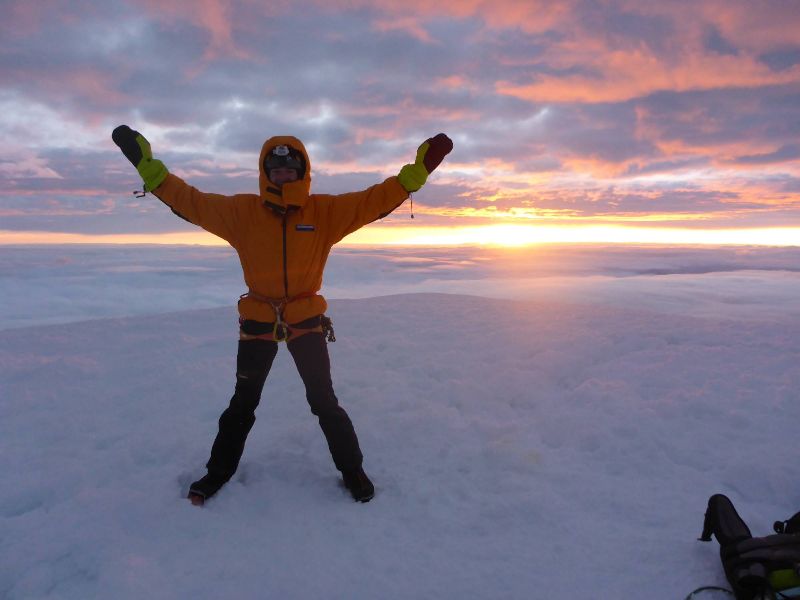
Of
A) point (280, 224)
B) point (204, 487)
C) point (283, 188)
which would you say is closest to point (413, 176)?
point (283, 188)

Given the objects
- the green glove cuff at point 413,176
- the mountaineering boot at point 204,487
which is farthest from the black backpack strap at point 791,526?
the mountaineering boot at point 204,487

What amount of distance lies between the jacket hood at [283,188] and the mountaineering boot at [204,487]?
215 cm

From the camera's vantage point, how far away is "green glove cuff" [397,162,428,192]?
3.36 metres

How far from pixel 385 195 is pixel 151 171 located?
1724 mm

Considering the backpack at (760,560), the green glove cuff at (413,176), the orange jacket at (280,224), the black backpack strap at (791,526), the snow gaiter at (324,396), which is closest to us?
the backpack at (760,560)

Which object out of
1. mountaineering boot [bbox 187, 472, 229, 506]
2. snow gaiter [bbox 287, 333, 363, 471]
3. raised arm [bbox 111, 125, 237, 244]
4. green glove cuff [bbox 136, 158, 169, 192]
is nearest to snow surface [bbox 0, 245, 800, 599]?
mountaineering boot [bbox 187, 472, 229, 506]

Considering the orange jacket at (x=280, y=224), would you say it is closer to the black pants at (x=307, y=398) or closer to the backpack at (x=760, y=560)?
the black pants at (x=307, y=398)

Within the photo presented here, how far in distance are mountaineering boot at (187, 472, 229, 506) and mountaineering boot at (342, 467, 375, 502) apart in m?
1.00

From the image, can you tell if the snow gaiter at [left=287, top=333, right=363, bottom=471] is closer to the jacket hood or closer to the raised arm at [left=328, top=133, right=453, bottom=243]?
the raised arm at [left=328, top=133, right=453, bottom=243]

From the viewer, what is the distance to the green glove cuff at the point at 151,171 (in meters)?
3.48

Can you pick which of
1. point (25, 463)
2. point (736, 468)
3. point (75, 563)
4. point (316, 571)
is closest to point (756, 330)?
point (736, 468)

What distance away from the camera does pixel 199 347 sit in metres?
7.68

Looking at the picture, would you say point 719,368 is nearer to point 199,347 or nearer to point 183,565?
point 183,565

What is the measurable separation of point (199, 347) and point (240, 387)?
176 inches
